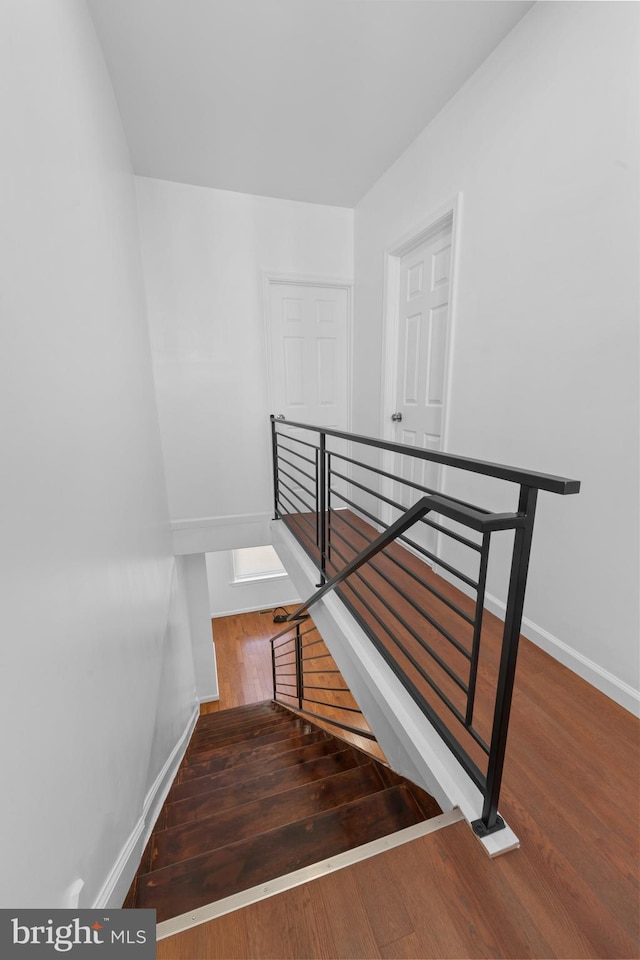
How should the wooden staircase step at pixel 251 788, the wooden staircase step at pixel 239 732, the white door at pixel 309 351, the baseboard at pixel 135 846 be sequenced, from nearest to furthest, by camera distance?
the baseboard at pixel 135 846, the wooden staircase step at pixel 251 788, the wooden staircase step at pixel 239 732, the white door at pixel 309 351

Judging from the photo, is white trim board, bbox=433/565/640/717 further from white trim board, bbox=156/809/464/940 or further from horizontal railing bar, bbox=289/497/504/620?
white trim board, bbox=156/809/464/940

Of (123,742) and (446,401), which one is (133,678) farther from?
(446,401)

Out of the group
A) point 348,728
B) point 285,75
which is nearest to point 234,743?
point 348,728

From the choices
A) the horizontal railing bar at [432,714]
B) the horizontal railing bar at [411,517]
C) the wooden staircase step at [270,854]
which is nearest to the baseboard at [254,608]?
the horizontal railing bar at [432,714]

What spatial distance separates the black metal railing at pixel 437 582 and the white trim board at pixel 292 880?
14 cm

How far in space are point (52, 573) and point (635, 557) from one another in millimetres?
1763

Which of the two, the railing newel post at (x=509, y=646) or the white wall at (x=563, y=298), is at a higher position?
the white wall at (x=563, y=298)

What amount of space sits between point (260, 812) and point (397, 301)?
303 cm

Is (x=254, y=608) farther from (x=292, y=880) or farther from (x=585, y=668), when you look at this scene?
(x=292, y=880)

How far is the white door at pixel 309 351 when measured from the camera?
3.18 meters

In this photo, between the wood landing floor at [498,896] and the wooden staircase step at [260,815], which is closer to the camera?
the wood landing floor at [498,896]

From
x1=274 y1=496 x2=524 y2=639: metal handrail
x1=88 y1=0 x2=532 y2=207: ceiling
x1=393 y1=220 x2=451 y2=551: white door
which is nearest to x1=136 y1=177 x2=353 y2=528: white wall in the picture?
x1=88 y1=0 x2=532 y2=207: ceiling

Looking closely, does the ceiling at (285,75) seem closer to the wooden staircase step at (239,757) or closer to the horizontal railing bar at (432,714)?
the horizontal railing bar at (432,714)

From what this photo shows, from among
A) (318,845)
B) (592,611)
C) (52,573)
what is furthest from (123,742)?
(592,611)
